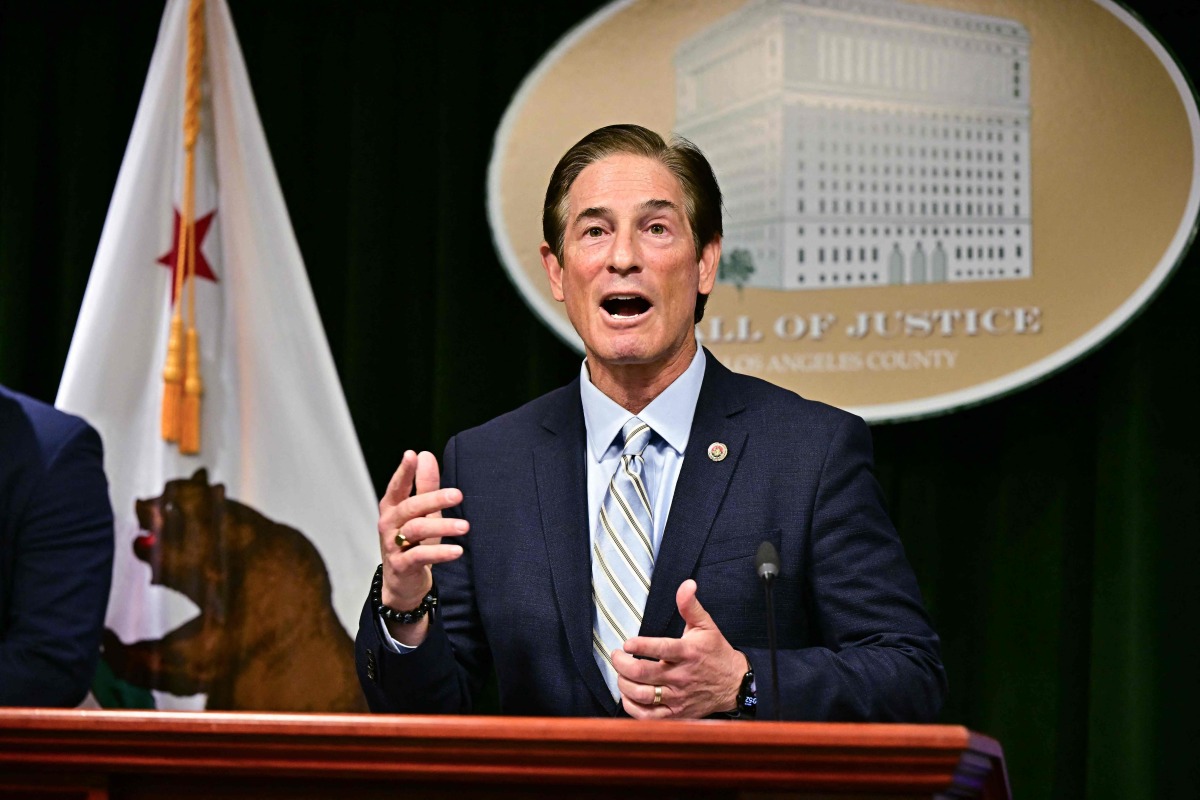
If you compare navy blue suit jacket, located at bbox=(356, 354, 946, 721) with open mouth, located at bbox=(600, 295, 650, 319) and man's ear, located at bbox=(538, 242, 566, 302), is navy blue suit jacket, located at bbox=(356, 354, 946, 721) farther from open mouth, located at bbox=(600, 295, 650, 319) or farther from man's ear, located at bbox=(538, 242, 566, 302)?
man's ear, located at bbox=(538, 242, 566, 302)

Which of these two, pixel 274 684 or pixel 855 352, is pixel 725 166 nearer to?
pixel 855 352

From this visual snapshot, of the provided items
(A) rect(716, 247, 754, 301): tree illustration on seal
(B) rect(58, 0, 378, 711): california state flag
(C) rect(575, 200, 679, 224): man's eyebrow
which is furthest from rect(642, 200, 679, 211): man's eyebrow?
(B) rect(58, 0, 378, 711): california state flag

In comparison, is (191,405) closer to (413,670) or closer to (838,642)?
(413,670)

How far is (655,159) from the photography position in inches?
82.3

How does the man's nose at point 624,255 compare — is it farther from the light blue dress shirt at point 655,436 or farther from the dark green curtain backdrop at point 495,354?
the dark green curtain backdrop at point 495,354

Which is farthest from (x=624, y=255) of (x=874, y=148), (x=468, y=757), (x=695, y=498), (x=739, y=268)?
(x=874, y=148)

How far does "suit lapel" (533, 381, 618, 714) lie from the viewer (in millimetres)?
1826

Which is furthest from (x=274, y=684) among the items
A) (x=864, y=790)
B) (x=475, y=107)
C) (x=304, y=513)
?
(x=864, y=790)

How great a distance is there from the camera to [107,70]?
3531 millimetres

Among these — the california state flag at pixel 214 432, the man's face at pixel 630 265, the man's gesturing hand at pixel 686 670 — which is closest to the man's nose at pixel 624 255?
the man's face at pixel 630 265

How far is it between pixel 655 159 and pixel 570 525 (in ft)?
1.94

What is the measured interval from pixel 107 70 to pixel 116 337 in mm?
837

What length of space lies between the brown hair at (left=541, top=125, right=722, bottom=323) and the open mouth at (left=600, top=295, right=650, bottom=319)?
5.4 inches

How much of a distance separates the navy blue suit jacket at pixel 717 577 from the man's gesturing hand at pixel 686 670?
14 centimetres
